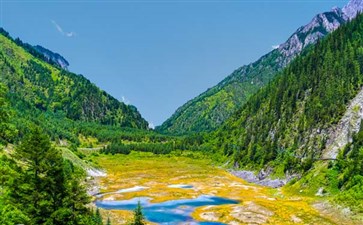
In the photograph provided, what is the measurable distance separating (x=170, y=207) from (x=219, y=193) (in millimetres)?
25087

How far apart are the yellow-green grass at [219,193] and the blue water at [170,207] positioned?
9.30ft

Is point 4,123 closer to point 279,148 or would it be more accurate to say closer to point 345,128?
point 345,128

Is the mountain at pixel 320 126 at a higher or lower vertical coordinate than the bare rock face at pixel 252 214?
higher

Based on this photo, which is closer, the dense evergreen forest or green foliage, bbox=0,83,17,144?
green foliage, bbox=0,83,17,144

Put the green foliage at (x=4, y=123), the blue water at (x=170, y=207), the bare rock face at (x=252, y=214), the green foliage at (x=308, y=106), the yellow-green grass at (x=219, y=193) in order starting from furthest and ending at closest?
1. the green foliage at (x=308, y=106)
2. the blue water at (x=170, y=207)
3. the yellow-green grass at (x=219, y=193)
4. the bare rock face at (x=252, y=214)
5. the green foliage at (x=4, y=123)

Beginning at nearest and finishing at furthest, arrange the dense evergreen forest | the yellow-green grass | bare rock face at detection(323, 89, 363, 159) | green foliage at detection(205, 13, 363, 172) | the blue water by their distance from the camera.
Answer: the dense evergreen forest < the yellow-green grass < the blue water < bare rock face at detection(323, 89, 363, 159) < green foliage at detection(205, 13, 363, 172)

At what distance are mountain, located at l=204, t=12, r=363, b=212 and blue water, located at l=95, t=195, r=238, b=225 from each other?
24.6 m

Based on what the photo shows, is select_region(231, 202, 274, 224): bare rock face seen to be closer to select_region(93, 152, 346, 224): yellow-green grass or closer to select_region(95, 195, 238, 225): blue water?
select_region(93, 152, 346, 224): yellow-green grass

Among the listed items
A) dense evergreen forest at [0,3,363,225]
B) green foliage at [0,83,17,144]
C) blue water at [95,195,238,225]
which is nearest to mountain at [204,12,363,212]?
dense evergreen forest at [0,3,363,225]

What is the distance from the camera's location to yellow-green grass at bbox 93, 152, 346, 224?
7850cm

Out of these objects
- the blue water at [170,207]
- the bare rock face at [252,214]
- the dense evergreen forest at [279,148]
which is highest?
the dense evergreen forest at [279,148]

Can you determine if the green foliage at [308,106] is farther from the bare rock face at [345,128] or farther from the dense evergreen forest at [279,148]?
the bare rock face at [345,128]

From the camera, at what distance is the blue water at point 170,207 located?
7975 cm

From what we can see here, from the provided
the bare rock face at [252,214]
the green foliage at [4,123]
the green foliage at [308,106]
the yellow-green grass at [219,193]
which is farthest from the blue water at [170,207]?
the green foliage at [4,123]
